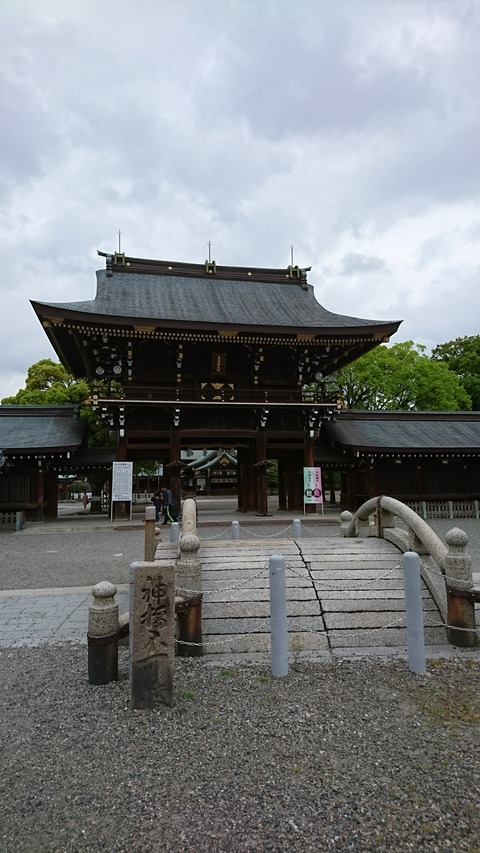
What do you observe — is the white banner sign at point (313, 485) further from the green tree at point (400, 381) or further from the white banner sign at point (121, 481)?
the green tree at point (400, 381)

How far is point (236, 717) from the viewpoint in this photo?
12.1ft

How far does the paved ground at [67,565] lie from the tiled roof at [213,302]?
25.5 ft

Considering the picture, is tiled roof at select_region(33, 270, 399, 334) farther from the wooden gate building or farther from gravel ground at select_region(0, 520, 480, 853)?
gravel ground at select_region(0, 520, 480, 853)

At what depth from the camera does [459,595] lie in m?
5.14

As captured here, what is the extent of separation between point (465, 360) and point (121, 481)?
31421mm

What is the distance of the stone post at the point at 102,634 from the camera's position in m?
4.26

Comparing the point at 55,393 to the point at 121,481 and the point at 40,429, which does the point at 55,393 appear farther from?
the point at 121,481

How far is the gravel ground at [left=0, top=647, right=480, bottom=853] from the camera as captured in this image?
245 cm

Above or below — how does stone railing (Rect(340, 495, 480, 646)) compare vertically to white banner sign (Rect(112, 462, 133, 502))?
below

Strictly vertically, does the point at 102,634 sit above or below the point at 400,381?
below

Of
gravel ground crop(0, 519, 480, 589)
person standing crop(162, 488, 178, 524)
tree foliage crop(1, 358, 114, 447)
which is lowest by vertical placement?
gravel ground crop(0, 519, 480, 589)

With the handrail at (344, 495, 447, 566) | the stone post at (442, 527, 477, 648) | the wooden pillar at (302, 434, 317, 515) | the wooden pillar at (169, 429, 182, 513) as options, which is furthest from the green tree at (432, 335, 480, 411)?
the stone post at (442, 527, 477, 648)

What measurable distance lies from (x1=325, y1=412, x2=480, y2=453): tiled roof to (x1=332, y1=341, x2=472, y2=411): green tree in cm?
748

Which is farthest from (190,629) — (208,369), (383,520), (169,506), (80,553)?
(208,369)
